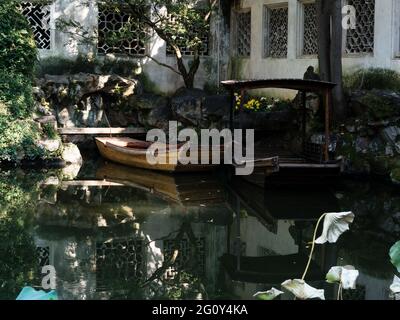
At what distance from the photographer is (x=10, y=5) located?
53.4 feet

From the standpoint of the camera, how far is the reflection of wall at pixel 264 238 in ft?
30.1

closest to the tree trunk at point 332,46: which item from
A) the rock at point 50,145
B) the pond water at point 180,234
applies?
the pond water at point 180,234

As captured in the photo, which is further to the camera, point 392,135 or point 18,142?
point 18,142

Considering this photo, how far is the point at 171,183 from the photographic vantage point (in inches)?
566

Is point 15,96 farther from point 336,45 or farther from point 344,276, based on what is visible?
point 344,276

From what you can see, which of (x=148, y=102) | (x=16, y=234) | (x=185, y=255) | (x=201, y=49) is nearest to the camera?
(x=185, y=255)

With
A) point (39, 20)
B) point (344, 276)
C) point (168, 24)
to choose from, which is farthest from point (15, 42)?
point (344, 276)

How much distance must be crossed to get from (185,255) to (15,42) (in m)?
9.08

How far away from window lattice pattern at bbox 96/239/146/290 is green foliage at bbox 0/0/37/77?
26.7ft

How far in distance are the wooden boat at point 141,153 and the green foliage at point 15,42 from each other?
2.50 meters

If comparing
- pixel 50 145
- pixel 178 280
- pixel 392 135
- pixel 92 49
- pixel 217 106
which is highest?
pixel 92 49

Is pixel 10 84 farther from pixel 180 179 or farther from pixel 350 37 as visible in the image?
pixel 350 37
